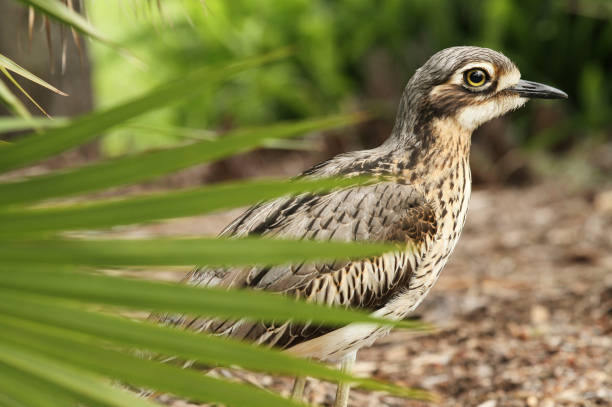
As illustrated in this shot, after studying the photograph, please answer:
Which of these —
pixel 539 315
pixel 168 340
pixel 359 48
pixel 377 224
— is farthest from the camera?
pixel 359 48

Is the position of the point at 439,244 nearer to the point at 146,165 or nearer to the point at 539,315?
the point at 146,165

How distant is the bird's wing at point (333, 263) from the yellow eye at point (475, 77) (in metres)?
0.59

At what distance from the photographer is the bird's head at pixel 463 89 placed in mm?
3162

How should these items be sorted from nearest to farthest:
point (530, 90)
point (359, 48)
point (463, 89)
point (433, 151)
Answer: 1. point (433, 151)
2. point (463, 89)
3. point (530, 90)
4. point (359, 48)

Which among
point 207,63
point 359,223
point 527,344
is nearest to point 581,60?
point 207,63

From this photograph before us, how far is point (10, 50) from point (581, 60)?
6.12 meters

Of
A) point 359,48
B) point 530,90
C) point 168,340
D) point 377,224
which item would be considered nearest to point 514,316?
point 530,90

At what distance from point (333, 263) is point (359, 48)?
637 cm

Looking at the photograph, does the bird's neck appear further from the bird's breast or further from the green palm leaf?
the green palm leaf

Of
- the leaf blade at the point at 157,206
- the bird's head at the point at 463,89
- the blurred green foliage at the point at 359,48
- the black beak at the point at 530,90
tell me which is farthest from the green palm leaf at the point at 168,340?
the blurred green foliage at the point at 359,48

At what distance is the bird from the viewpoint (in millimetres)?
2791

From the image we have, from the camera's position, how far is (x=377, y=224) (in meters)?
2.87

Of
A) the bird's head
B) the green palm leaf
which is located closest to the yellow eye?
the bird's head

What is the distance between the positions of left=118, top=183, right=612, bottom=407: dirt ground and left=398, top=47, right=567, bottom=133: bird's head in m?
1.33
